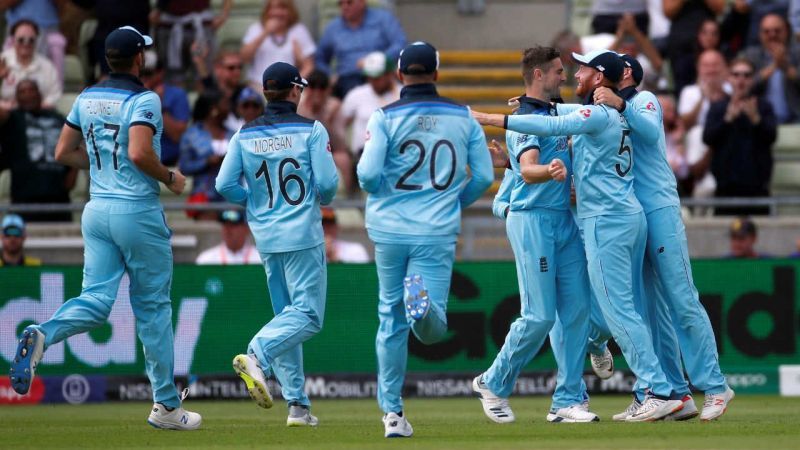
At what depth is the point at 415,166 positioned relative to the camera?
10.5 m

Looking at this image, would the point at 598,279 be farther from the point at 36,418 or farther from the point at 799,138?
the point at 799,138

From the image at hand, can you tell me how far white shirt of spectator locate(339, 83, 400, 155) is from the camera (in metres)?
18.6

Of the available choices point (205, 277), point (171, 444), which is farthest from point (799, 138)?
point (171, 444)

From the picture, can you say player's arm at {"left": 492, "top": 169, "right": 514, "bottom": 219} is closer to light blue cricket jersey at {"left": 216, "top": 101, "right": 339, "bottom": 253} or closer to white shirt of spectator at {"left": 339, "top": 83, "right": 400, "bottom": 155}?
light blue cricket jersey at {"left": 216, "top": 101, "right": 339, "bottom": 253}

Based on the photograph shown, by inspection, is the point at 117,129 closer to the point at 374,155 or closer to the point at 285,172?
the point at 285,172

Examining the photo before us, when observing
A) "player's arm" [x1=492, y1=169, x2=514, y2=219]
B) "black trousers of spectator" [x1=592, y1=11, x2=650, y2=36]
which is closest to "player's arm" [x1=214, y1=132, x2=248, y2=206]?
"player's arm" [x1=492, y1=169, x2=514, y2=219]

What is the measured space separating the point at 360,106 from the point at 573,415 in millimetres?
8126

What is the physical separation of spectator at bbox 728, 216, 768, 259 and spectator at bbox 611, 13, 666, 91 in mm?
3333

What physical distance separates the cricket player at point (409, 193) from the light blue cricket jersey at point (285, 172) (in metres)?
0.61

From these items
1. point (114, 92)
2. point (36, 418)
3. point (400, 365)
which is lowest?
point (36, 418)

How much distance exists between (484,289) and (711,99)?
14.9 ft

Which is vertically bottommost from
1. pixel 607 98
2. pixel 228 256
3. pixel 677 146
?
pixel 228 256

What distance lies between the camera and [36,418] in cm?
1305

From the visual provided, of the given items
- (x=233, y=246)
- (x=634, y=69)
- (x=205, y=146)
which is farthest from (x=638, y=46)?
(x=634, y=69)
